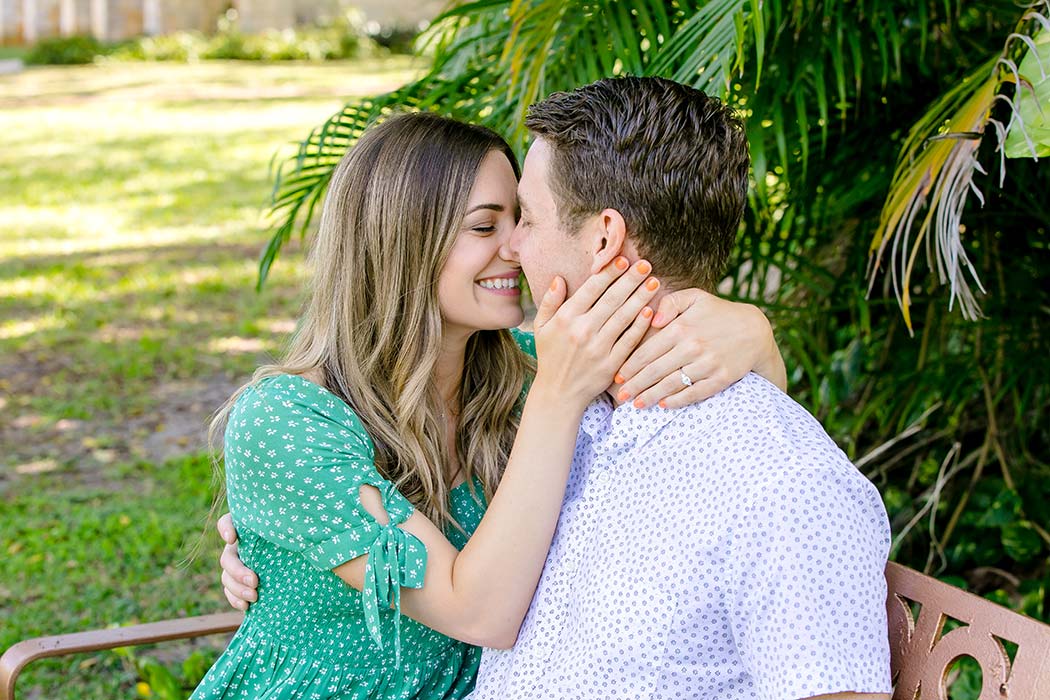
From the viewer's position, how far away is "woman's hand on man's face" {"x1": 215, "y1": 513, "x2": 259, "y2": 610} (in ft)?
7.64

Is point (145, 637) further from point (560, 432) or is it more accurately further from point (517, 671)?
point (560, 432)

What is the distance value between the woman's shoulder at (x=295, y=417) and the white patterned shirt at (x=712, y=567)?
16.3 inches

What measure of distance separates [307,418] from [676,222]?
2.41 ft

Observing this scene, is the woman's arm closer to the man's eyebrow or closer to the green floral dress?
the green floral dress

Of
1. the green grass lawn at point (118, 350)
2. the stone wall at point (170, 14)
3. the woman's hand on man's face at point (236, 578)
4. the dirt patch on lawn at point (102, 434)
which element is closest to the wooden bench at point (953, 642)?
the woman's hand on man's face at point (236, 578)

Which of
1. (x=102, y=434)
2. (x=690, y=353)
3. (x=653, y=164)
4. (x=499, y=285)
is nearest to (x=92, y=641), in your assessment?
(x=499, y=285)

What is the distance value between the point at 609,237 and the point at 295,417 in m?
0.65

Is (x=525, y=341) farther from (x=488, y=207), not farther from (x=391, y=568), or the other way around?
(x=391, y=568)

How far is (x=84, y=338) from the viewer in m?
7.52

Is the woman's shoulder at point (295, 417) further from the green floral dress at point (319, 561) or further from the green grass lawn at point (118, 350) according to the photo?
the green grass lawn at point (118, 350)

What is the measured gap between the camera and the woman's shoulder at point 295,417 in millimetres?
2043

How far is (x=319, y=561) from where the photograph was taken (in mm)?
2029

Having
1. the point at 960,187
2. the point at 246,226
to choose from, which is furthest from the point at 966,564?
the point at 246,226

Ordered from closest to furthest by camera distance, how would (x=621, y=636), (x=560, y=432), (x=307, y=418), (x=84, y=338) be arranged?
(x=621, y=636), (x=560, y=432), (x=307, y=418), (x=84, y=338)
